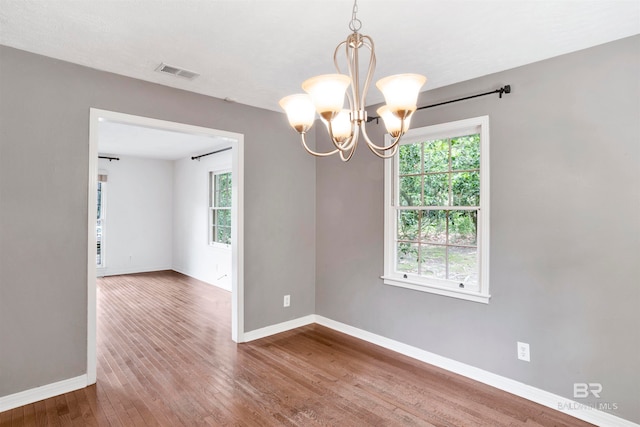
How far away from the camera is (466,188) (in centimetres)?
304

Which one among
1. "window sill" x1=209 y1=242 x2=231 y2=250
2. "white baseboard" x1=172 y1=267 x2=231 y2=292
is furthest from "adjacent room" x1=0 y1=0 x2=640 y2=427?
"window sill" x1=209 y1=242 x2=231 y2=250

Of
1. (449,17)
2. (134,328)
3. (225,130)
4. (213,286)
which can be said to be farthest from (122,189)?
(449,17)

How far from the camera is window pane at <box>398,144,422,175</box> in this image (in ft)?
11.1

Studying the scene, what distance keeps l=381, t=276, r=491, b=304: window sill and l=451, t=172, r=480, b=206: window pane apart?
77cm

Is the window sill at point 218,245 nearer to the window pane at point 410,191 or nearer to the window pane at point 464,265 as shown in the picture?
the window pane at point 410,191

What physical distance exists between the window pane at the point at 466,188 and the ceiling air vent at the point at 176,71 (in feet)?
8.04

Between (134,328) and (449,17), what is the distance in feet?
14.5

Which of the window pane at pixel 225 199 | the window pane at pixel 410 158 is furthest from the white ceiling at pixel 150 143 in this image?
the window pane at pixel 410 158

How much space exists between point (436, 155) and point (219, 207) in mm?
→ 4621

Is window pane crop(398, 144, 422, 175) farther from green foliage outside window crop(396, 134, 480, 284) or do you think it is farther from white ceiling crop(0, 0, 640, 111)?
white ceiling crop(0, 0, 640, 111)

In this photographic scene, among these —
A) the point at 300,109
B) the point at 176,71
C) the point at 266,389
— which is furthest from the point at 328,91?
the point at 266,389

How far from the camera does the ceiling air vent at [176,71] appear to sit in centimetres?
275

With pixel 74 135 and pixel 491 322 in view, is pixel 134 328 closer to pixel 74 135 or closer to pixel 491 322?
pixel 74 135

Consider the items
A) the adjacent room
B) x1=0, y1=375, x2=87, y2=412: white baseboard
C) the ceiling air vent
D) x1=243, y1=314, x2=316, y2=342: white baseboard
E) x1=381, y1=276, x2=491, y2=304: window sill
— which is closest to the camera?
the adjacent room
